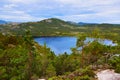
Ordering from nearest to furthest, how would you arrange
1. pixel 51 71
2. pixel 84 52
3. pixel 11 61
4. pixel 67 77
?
pixel 67 77 → pixel 51 71 → pixel 11 61 → pixel 84 52

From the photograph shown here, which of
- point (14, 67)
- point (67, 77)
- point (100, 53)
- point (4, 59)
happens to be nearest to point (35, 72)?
point (14, 67)

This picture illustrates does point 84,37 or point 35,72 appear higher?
point 84,37

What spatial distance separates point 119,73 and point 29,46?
1564 centimetres

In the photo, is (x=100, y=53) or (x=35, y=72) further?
(x=100, y=53)

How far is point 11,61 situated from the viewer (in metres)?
46.0

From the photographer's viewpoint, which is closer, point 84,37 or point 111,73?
point 111,73

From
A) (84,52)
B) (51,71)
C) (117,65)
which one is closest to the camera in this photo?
(117,65)

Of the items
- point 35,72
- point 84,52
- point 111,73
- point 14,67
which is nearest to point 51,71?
point 35,72

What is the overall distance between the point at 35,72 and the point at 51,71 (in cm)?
380

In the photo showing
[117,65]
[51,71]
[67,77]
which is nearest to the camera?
[67,77]

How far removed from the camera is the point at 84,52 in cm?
5422

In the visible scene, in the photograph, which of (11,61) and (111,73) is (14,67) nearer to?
(11,61)

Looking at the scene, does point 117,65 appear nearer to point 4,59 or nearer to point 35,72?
point 35,72

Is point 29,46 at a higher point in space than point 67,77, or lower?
higher
